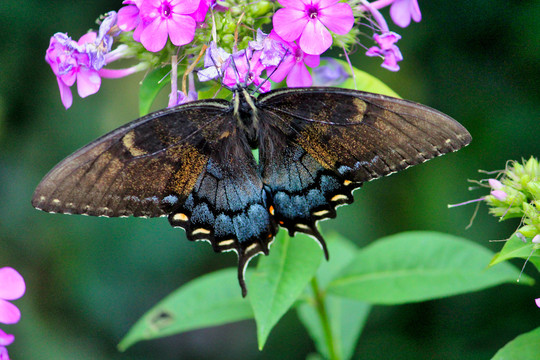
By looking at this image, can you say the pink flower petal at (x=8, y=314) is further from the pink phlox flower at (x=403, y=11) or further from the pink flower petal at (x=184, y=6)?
the pink phlox flower at (x=403, y=11)

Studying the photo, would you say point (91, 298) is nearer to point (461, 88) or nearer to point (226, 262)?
point (226, 262)

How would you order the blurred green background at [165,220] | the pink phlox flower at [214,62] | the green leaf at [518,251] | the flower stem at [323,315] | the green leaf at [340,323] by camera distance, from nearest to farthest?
the green leaf at [518,251] → the pink phlox flower at [214,62] → the flower stem at [323,315] → the green leaf at [340,323] → the blurred green background at [165,220]

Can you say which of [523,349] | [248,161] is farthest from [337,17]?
[523,349]

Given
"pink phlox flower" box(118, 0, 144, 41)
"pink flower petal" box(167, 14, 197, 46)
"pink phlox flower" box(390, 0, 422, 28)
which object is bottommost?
"pink phlox flower" box(390, 0, 422, 28)

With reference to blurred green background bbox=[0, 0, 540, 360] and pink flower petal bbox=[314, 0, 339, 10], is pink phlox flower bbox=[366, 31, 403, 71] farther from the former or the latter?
blurred green background bbox=[0, 0, 540, 360]

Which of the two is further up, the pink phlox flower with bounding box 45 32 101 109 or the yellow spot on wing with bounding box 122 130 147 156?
the pink phlox flower with bounding box 45 32 101 109

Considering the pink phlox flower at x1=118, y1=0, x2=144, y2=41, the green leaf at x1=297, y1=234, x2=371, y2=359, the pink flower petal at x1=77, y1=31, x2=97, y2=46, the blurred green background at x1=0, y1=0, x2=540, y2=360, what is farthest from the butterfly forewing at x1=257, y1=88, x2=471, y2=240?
the blurred green background at x1=0, y1=0, x2=540, y2=360

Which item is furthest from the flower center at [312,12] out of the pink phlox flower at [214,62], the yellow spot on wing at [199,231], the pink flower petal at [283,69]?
the yellow spot on wing at [199,231]
